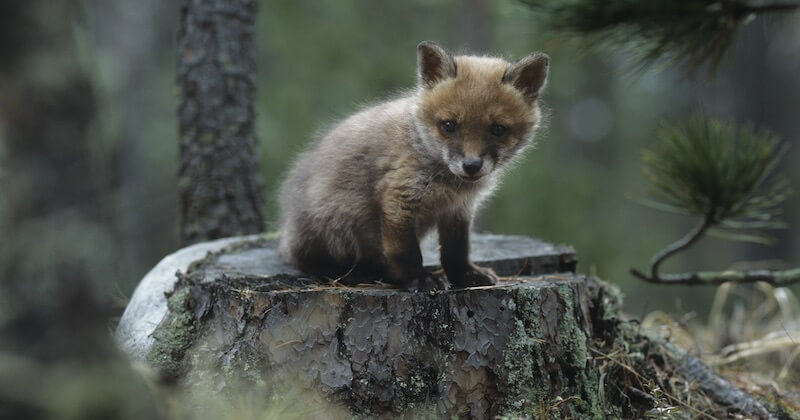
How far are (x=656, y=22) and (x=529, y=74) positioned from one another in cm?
95

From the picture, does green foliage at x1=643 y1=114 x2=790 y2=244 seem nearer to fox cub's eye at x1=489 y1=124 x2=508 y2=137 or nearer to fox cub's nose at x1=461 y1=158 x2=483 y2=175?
fox cub's eye at x1=489 y1=124 x2=508 y2=137

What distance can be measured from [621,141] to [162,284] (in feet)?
72.4

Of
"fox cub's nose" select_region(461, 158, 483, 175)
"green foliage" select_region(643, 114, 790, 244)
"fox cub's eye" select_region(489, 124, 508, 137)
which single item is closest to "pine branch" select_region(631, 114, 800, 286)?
"green foliage" select_region(643, 114, 790, 244)

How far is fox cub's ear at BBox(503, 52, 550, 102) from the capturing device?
14.9 ft

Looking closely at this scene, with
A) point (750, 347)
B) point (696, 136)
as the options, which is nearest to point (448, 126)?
point (696, 136)

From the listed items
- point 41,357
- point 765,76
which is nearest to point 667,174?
point 41,357

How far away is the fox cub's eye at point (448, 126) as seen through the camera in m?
4.36

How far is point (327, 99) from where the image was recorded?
50.5ft

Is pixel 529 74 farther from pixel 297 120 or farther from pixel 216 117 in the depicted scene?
pixel 297 120

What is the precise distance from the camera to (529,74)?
4648 millimetres

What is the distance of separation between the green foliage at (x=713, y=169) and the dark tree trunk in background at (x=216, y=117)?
11.6 feet

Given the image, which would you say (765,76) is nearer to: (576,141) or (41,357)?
(576,141)

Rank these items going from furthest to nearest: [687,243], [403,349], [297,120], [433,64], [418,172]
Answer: [297,120], [687,243], [433,64], [418,172], [403,349]

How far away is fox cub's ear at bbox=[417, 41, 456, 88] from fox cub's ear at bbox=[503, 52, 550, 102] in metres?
0.35
